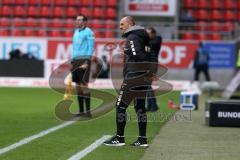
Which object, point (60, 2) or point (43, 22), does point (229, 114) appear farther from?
point (60, 2)

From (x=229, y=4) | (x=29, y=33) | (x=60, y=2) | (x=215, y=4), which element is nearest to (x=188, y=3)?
(x=215, y=4)

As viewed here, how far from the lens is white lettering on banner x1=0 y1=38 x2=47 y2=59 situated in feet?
93.7

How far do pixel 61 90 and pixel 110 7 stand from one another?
11962 millimetres

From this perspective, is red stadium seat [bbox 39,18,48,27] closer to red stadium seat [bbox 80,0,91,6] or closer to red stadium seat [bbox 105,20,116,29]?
red stadium seat [bbox 80,0,91,6]

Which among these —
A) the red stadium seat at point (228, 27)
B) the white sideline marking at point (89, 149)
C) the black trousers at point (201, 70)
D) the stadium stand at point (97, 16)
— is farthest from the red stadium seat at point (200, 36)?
the white sideline marking at point (89, 149)

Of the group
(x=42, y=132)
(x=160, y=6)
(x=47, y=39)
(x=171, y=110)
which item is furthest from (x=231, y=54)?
(x=42, y=132)

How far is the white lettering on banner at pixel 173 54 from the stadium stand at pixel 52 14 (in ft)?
10.2

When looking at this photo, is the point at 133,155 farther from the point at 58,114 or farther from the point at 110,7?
the point at 110,7

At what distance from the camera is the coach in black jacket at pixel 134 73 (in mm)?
9281

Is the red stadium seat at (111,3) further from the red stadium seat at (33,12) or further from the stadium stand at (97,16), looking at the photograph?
the red stadium seat at (33,12)

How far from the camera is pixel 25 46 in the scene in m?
28.7

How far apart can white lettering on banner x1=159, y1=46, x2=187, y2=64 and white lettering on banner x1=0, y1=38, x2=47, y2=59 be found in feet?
16.7

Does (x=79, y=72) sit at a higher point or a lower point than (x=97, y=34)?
lower

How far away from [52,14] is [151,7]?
15.9ft
